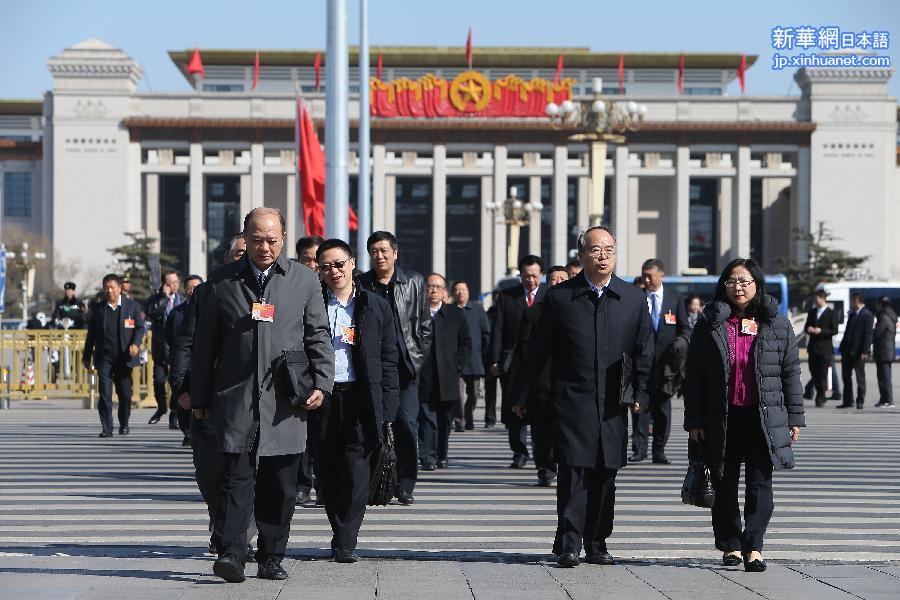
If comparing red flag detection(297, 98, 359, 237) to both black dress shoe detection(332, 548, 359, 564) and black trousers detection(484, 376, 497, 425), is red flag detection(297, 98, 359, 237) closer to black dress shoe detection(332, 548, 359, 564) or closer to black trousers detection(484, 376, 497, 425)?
black trousers detection(484, 376, 497, 425)

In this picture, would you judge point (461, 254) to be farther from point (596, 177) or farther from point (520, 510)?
point (520, 510)

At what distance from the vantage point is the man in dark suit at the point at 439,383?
1322cm

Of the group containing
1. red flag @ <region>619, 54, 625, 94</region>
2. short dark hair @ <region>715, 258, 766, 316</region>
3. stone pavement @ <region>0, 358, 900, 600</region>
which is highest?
red flag @ <region>619, 54, 625, 94</region>

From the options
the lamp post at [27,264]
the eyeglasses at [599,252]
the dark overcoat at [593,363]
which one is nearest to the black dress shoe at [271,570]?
the dark overcoat at [593,363]

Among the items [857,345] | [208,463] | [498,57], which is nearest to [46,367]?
[857,345]

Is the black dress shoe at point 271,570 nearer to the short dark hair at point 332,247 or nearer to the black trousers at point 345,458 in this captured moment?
the black trousers at point 345,458

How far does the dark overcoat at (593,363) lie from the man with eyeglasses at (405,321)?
228 centimetres

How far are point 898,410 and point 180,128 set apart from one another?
6391cm

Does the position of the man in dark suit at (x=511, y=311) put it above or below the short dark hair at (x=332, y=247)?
below

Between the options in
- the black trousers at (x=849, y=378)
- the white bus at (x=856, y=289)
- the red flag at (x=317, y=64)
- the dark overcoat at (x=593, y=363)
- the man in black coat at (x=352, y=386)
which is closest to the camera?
the dark overcoat at (x=593, y=363)

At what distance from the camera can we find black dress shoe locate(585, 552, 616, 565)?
805cm

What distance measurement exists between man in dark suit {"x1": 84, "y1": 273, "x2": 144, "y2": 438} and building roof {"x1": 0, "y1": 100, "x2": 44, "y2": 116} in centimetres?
7976

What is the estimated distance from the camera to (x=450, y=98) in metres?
79.7

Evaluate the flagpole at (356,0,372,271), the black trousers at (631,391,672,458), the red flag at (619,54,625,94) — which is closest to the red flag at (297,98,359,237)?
the flagpole at (356,0,372,271)
